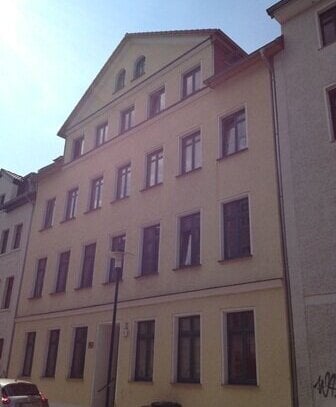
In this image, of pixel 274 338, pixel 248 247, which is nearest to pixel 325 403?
pixel 274 338

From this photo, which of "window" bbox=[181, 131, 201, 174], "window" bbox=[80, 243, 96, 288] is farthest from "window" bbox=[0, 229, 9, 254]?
"window" bbox=[181, 131, 201, 174]

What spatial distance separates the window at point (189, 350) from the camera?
45.2 ft

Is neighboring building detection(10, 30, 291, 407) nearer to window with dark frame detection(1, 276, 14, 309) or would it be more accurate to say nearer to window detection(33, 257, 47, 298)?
window detection(33, 257, 47, 298)

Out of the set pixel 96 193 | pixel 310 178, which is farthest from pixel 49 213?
pixel 310 178

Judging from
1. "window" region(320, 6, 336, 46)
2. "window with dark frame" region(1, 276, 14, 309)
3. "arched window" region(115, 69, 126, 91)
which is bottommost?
"window with dark frame" region(1, 276, 14, 309)

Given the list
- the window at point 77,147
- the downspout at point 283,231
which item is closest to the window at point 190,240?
the downspout at point 283,231

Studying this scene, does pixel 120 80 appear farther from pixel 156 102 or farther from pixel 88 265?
pixel 88 265

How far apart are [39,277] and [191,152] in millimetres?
11079

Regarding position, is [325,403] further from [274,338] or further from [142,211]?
[142,211]

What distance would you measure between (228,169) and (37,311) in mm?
12285

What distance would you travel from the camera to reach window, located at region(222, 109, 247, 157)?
15211 mm

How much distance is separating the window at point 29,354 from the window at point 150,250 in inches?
314

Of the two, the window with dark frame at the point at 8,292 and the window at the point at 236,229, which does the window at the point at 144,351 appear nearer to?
the window at the point at 236,229

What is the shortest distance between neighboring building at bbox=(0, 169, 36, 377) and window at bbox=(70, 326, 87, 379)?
211 inches
